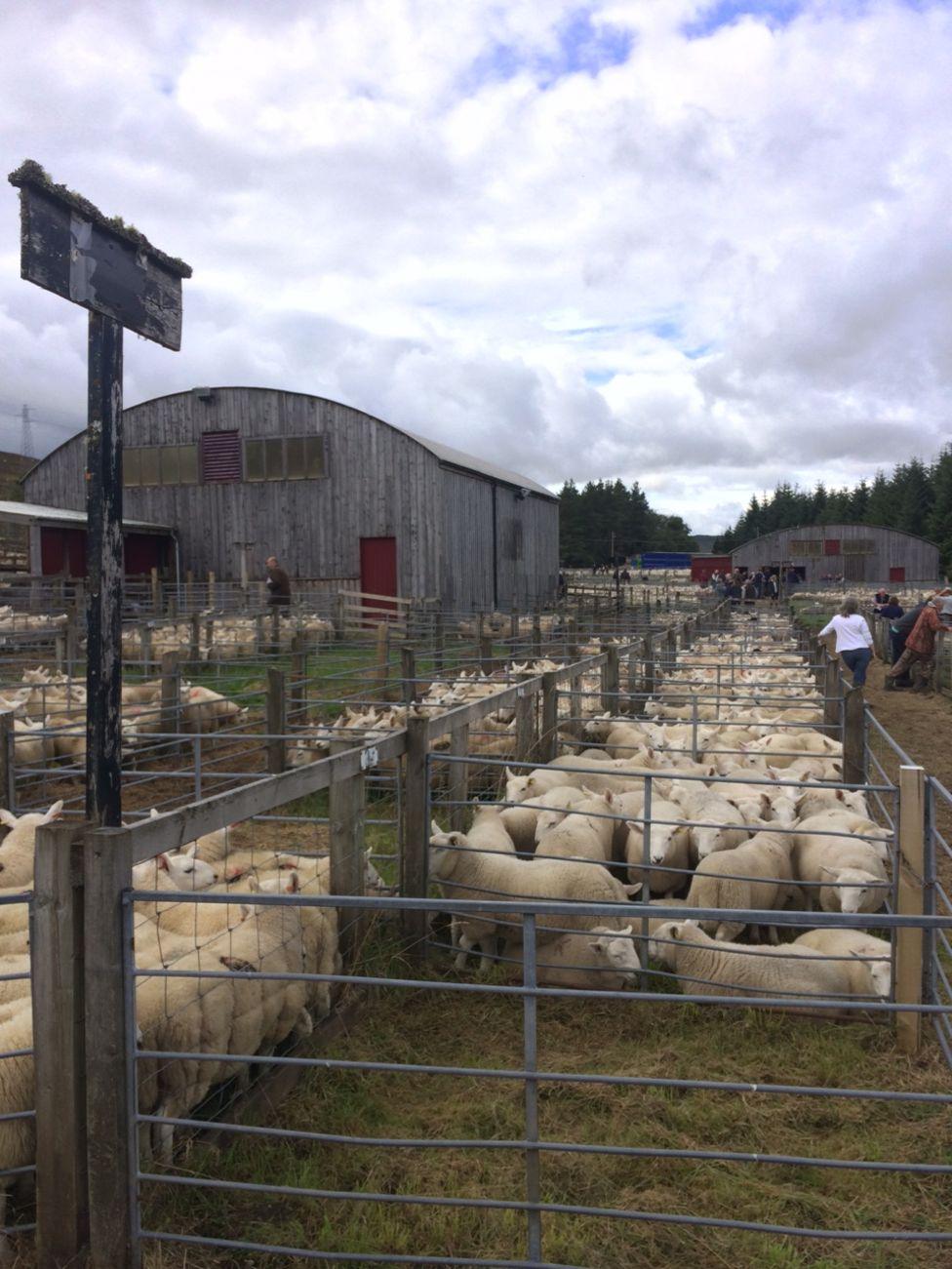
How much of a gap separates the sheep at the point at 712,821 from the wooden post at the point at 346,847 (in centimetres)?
240

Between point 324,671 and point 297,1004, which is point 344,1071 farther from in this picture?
point 324,671

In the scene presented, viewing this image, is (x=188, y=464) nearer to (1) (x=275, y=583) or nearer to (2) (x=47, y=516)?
(2) (x=47, y=516)

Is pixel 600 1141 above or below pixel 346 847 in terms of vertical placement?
below

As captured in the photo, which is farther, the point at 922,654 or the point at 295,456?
the point at 295,456

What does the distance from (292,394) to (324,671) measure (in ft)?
47.8

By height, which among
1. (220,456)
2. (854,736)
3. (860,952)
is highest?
(220,456)

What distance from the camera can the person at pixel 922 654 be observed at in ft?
→ 61.3

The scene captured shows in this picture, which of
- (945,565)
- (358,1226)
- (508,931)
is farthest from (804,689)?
(945,565)

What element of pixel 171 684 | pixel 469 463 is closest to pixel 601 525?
pixel 469 463

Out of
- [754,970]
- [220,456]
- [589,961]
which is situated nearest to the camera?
[754,970]

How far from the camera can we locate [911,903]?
4.80m

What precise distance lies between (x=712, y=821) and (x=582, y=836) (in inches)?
44.6

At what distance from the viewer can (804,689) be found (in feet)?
44.9

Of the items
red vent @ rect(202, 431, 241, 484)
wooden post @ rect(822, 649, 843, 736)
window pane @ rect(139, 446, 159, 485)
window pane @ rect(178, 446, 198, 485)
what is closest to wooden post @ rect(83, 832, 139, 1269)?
wooden post @ rect(822, 649, 843, 736)
